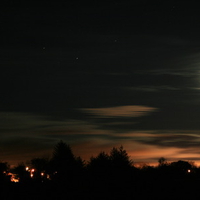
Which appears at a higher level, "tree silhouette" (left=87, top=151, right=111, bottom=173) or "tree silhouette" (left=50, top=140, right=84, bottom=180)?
"tree silhouette" (left=50, top=140, right=84, bottom=180)

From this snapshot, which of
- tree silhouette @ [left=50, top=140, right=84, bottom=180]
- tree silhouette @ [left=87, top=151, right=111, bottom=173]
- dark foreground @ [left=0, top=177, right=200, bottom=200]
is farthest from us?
tree silhouette @ [left=50, top=140, right=84, bottom=180]

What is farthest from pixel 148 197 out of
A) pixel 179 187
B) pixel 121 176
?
pixel 121 176

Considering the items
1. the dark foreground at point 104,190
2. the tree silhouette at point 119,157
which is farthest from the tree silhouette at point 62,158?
the dark foreground at point 104,190

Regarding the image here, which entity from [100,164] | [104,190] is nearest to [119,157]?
[100,164]

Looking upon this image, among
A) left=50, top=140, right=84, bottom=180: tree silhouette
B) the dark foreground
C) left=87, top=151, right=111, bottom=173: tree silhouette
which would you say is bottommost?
the dark foreground

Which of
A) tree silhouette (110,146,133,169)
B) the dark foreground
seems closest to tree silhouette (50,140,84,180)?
tree silhouette (110,146,133,169)

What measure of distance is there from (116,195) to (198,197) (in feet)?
21.5

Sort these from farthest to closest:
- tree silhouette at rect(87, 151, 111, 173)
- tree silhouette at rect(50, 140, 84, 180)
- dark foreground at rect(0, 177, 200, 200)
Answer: tree silhouette at rect(50, 140, 84, 180) → tree silhouette at rect(87, 151, 111, 173) → dark foreground at rect(0, 177, 200, 200)

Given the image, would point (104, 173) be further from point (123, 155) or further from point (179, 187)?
point (123, 155)

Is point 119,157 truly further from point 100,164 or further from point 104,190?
point 104,190

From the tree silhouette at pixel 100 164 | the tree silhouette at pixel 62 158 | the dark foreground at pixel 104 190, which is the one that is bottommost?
the dark foreground at pixel 104 190

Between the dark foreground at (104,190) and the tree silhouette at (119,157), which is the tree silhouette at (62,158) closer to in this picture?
the tree silhouette at (119,157)

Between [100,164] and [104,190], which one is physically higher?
[100,164]

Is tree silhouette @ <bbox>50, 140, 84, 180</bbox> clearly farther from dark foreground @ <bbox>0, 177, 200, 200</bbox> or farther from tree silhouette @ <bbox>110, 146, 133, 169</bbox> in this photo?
dark foreground @ <bbox>0, 177, 200, 200</bbox>
